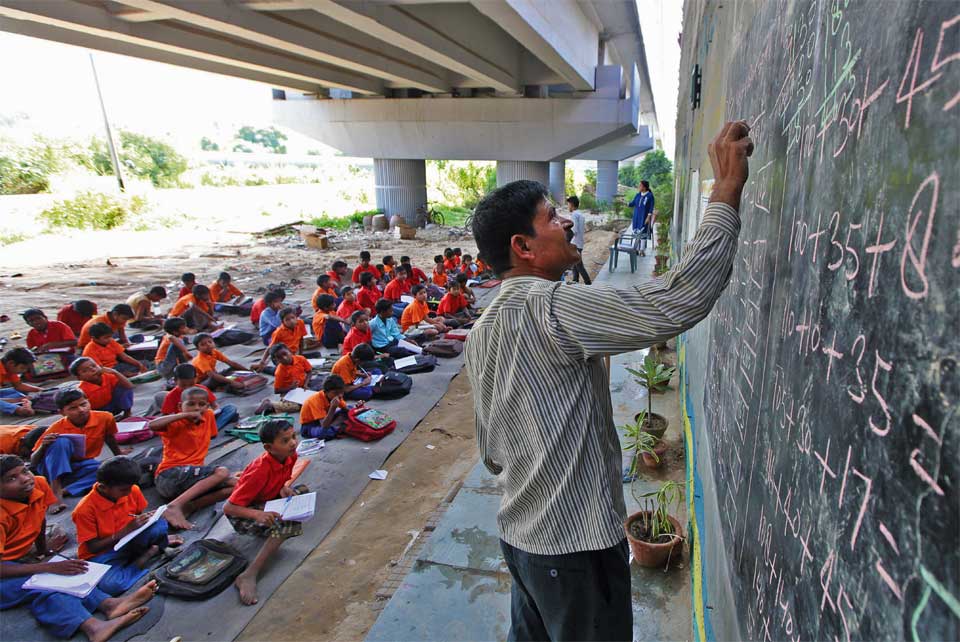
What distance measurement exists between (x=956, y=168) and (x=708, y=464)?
2.38 m

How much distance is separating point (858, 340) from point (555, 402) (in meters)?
0.74

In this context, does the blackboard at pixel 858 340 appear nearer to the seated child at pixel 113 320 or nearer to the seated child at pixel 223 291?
the seated child at pixel 113 320

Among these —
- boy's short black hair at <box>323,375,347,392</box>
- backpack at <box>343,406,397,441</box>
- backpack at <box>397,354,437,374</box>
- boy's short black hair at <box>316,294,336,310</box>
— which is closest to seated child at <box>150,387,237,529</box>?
boy's short black hair at <box>323,375,347,392</box>

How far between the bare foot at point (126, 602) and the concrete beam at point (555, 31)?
7815 mm

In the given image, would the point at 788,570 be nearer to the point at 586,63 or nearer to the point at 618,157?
the point at 586,63

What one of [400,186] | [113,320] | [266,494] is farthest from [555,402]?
[400,186]

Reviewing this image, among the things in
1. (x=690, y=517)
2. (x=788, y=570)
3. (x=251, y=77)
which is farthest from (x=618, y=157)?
(x=788, y=570)

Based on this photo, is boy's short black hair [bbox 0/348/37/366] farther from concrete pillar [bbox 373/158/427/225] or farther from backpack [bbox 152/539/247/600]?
concrete pillar [bbox 373/158/427/225]

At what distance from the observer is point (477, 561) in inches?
136

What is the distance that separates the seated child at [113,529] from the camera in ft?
11.7

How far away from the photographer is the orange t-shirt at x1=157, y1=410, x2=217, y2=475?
4676mm

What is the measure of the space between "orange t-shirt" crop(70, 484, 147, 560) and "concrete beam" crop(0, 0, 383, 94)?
7723 millimetres

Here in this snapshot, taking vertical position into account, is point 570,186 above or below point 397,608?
above

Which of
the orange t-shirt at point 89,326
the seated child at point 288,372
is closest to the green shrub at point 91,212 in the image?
the orange t-shirt at point 89,326
